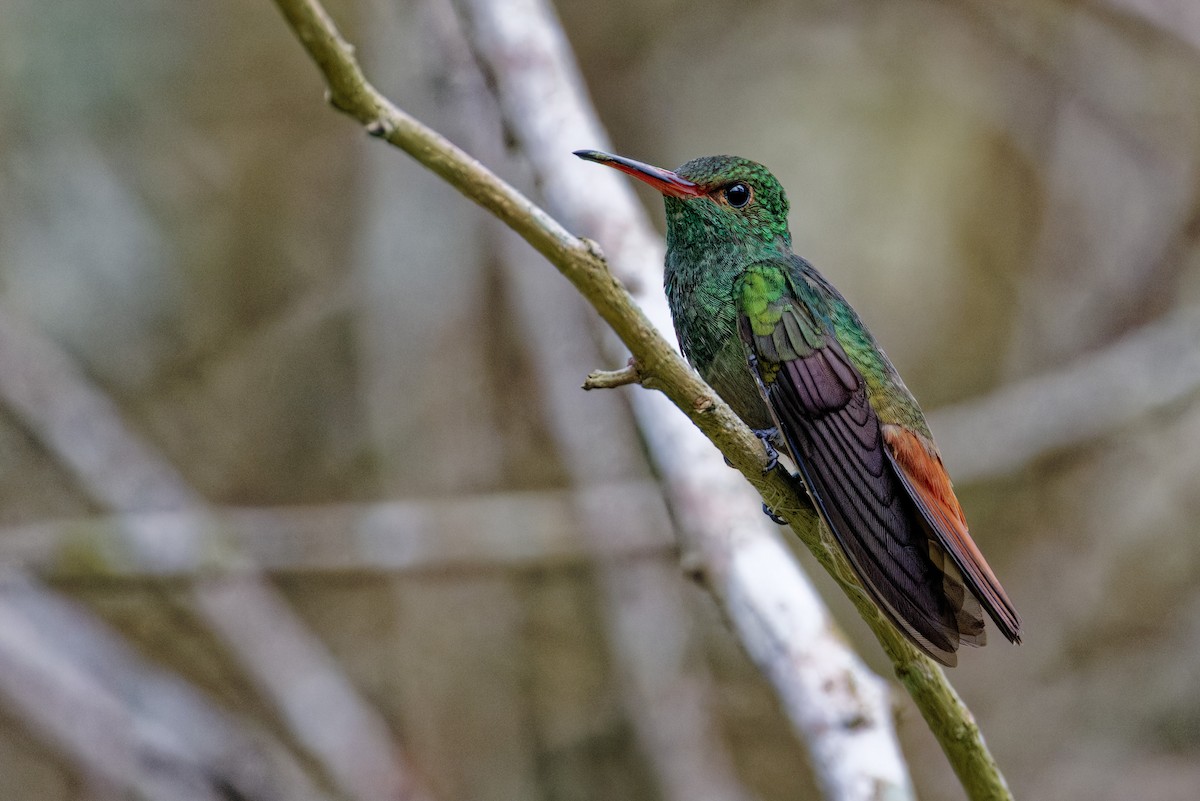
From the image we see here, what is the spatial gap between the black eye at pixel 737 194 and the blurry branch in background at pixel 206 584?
2.71 m

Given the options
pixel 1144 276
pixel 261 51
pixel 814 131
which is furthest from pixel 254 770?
pixel 1144 276

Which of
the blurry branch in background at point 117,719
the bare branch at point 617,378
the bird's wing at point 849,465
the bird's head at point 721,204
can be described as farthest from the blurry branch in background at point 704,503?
the blurry branch in background at point 117,719

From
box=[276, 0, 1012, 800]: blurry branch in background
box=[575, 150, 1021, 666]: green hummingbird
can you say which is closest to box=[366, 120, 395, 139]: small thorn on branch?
box=[276, 0, 1012, 800]: blurry branch in background

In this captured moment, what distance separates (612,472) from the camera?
4.71 metres

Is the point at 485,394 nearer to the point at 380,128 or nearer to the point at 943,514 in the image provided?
the point at 943,514

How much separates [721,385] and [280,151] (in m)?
4.59

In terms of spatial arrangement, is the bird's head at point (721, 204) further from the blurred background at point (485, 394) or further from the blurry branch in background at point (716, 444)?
the blurred background at point (485, 394)

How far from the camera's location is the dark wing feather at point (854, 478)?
1881 mm

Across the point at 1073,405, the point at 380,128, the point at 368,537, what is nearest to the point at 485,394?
the point at 368,537

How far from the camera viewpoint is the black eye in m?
2.62

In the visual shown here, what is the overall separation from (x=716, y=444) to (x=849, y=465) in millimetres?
409

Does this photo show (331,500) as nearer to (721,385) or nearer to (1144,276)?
(721,385)

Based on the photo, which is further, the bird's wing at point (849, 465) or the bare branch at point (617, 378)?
the bird's wing at point (849, 465)

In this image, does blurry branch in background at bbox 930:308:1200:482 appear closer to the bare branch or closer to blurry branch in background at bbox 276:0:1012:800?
blurry branch in background at bbox 276:0:1012:800
